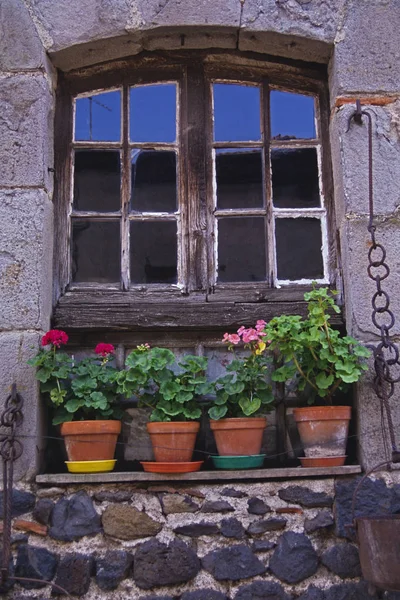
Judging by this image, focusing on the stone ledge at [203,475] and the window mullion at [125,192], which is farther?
the window mullion at [125,192]

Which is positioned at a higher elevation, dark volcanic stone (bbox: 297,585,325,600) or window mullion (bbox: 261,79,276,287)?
window mullion (bbox: 261,79,276,287)

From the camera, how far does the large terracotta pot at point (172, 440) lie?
134 inches

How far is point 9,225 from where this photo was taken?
3680 mm

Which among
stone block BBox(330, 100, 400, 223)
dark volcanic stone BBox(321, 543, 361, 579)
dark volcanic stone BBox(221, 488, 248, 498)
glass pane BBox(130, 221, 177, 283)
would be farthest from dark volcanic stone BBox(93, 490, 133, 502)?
stone block BBox(330, 100, 400, 223)

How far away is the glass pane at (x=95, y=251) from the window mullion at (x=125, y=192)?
4cm

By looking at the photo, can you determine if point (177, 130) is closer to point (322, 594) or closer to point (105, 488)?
point (105, 488)

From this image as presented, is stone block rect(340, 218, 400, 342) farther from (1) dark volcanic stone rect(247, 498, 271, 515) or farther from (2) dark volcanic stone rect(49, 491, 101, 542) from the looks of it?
(2) dark volcanic stone rect(49, 491, 101, 542)

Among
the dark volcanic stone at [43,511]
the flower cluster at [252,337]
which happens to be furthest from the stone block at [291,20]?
the dark volcanic stone at [43,511]

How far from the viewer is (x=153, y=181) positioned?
409 centimetres

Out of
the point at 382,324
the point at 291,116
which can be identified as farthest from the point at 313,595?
the point at 291,116

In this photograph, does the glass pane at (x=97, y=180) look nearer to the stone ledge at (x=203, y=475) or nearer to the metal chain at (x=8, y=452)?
the metal chain at (x=8, y=452)

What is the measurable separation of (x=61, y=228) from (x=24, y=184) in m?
0.34

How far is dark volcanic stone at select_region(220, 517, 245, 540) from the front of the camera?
3.28m

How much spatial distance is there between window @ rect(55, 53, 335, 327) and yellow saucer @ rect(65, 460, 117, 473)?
767mm
